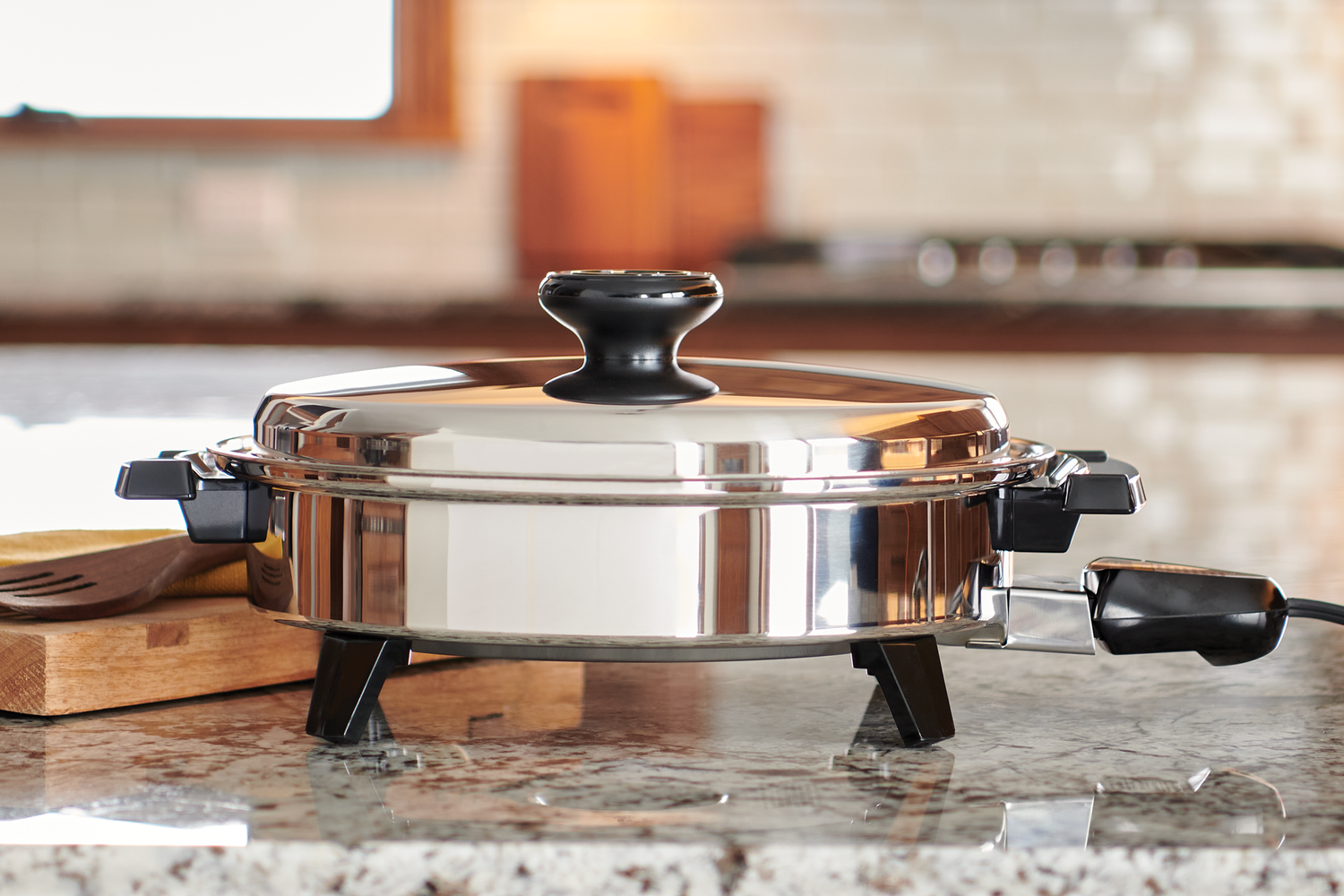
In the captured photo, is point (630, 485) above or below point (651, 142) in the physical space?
below

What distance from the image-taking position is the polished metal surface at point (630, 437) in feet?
1.51

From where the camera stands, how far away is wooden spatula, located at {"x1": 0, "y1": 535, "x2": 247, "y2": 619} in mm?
583

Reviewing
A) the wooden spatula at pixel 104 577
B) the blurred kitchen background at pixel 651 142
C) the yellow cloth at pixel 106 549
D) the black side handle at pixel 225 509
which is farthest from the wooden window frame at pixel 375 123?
the black side handle at pixel 225 509

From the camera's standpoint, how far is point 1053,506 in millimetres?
515

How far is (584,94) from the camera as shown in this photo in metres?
3.44

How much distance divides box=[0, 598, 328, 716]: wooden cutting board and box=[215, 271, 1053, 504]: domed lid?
9 cm

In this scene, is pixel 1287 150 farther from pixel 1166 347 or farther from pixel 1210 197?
pixel 1166 347

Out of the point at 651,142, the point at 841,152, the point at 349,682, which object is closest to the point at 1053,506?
the point at 349,682

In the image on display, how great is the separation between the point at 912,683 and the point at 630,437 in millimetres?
142

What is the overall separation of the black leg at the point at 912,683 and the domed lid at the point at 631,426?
58 millimetres

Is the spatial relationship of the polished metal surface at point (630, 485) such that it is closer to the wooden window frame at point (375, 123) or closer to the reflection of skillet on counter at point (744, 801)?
the reflection of skillet on counter at point (744, 801)

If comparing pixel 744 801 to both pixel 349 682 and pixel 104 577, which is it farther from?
pixel 104 577

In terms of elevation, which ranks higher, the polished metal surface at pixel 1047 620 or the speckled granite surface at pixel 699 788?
the polished metal surface at pixel 1047 620

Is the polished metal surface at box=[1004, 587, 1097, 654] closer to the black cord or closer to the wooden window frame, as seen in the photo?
the black cord
